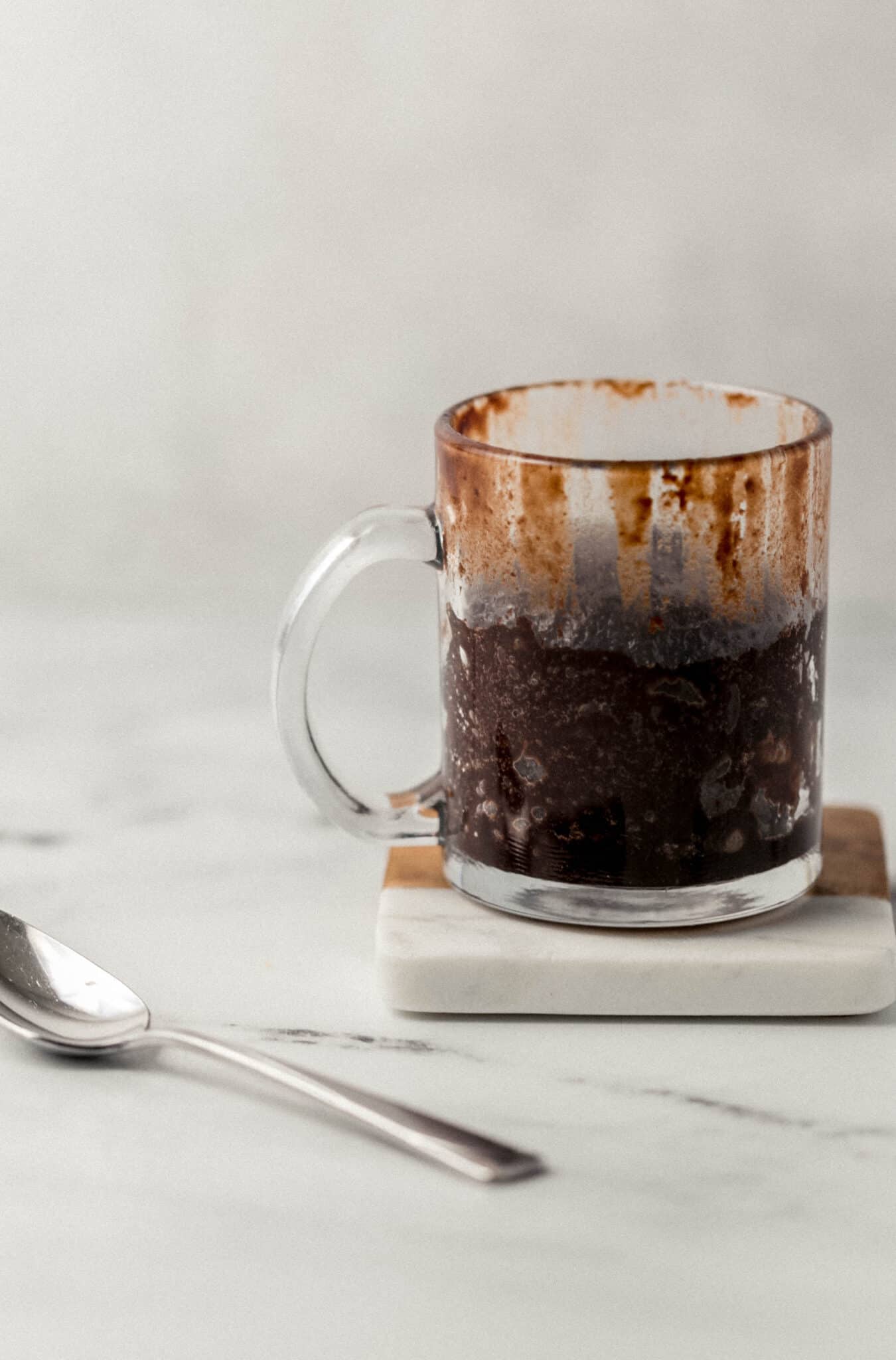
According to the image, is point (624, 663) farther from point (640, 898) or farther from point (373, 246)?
point (373, 246)

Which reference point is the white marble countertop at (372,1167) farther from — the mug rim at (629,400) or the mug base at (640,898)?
the mug rim at (629,400)

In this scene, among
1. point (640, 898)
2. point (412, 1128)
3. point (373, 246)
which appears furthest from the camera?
point (373, 246)

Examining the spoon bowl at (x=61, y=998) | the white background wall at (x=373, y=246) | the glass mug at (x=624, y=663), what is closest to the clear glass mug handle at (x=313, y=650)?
the glass mug at (x=624, y=663)

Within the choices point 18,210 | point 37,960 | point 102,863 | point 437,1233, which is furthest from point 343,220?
point 437,1233

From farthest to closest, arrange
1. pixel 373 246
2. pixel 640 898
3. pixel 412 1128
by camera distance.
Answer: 1. pixel 373 246
2. pixel 640 898
3. pixel 412 1128

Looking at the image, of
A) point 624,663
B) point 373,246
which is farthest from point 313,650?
point 373,246

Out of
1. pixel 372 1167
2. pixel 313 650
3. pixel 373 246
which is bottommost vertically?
pixel 372 1167

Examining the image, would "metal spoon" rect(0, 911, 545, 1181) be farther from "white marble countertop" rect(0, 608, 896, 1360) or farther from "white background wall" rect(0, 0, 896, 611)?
"white background wall" rect(0, 0, 896, 611)
